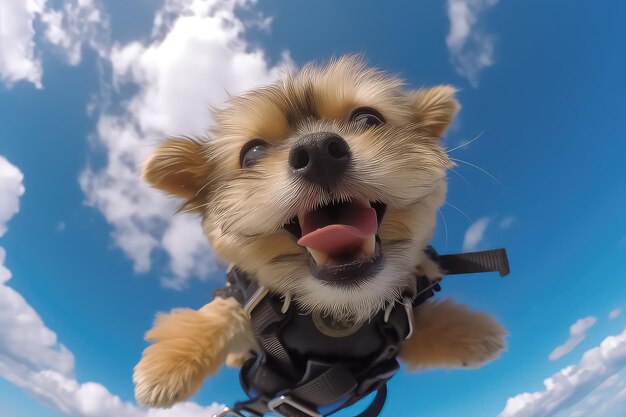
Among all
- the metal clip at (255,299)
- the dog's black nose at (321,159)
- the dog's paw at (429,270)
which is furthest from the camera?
the dog's paw at (429,270)

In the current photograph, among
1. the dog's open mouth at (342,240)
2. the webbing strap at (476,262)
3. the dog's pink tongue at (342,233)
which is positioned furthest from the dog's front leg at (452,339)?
the dog's pink tongue at (342,233)

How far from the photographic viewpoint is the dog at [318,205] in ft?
4.65

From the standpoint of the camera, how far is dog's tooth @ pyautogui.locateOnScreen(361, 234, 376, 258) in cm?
144

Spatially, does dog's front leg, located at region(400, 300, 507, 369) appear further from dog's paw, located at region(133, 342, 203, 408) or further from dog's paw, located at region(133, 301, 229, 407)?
dog's paw, located at region(133, 342, 203, 408)

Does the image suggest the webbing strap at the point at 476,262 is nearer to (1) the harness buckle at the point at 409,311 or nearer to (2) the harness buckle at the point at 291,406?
(1) the harness buckle at the point at 409,311

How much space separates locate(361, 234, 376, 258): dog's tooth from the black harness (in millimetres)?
400

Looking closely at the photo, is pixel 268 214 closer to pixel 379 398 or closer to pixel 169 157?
pixel 169 157

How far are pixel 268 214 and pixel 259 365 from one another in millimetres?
775

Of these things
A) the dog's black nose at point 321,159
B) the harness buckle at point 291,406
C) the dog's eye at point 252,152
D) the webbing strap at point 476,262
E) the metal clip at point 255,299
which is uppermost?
the dog's eye at point 252,152

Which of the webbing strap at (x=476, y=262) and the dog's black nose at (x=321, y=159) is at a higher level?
the webbing strap at (x=476, y=262)

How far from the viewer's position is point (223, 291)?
79.2 inches

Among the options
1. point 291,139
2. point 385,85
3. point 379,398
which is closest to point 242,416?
point 379,398

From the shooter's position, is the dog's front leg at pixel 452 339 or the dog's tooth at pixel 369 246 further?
the dog's front leg at pixel 452 339

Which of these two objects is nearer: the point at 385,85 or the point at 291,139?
the point at 291,139
